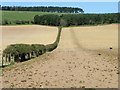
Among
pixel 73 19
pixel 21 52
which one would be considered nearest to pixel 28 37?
pixel 21 52

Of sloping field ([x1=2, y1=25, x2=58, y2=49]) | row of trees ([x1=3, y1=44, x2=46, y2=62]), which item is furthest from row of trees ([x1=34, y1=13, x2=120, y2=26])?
row of trees ([x1=3, y1=44, x2=46, y2=62])

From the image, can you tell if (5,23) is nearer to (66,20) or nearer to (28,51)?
(66,20)

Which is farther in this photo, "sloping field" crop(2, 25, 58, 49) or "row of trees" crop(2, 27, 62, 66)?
"sloping field" crop(2, 25, 58, 49)

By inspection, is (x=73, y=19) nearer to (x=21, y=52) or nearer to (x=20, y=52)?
(x=21, y=52)

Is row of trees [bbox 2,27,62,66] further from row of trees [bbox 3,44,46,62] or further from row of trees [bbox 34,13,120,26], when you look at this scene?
row of trees [bbox 34,13,120,26]

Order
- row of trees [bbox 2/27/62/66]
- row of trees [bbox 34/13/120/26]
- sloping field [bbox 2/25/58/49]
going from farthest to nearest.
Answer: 1. row of trees [bbox 34/13/120/26]
2. sloping field [bbox 2/25/58/49]
3. row of trees [bbox 2/27/62/66]

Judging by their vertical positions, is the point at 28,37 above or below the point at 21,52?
below

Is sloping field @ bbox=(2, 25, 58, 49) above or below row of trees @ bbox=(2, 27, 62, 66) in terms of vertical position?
below

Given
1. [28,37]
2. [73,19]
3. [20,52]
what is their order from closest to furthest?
[20,52] → [28,37] → [73,19]

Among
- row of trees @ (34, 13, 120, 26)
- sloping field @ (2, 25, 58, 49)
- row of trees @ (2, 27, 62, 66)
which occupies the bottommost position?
sloping field @ (2, 25, 58, 49)

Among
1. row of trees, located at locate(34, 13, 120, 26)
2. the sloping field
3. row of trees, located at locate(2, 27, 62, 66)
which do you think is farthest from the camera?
row of trees, located at locate(34, 13, 120, 26)

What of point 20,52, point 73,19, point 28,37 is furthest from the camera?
point 73,19

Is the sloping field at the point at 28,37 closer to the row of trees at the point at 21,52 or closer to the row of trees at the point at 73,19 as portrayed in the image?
the row of trees at the point at 21,52

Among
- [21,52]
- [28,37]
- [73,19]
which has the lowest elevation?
[28,37]
